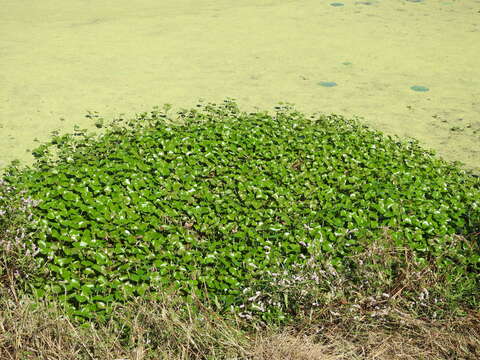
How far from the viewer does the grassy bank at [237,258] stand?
271 cm

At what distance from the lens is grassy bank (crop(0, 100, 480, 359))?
8.91 feet

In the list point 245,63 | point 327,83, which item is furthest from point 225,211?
point 245,63

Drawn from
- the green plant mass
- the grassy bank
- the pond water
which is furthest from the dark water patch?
the grassy bank

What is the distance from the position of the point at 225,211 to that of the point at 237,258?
1.45 feet

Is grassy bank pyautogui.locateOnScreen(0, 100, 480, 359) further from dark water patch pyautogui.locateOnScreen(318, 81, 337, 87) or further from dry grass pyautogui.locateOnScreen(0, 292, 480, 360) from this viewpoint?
dark water patch pyautogui.locateOnScreen(318, 81, 337, 87)

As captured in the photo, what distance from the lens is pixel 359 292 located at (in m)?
2.94

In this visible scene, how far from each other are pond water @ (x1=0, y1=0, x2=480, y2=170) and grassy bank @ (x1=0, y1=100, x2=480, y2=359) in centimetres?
146

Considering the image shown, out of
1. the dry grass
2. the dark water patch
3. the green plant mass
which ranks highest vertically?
the dark water patch

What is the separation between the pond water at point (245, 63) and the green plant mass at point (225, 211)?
1.20 meters

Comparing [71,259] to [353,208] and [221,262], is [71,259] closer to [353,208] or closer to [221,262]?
[221,262]

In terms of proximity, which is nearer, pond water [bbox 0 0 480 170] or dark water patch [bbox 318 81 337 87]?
pond water [bbox 0 0 480 170]

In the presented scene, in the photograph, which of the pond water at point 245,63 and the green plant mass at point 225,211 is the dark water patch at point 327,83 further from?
the green plant mass at point 225,211

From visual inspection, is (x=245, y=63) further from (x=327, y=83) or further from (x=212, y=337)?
(x=212, y=337)

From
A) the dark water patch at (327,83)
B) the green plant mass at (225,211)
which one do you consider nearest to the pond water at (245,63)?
the dark water patch at (327,83)
